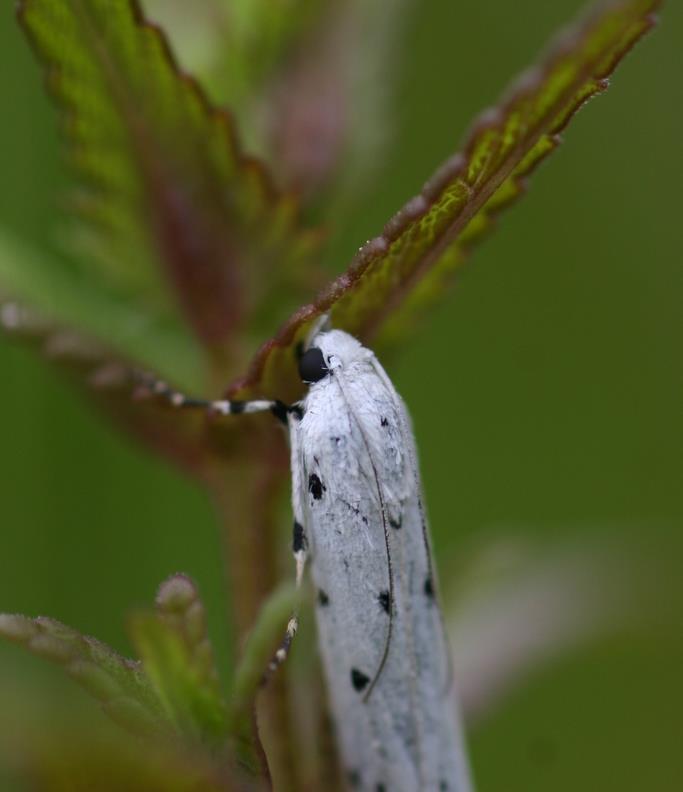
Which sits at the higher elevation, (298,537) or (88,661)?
(298,537)

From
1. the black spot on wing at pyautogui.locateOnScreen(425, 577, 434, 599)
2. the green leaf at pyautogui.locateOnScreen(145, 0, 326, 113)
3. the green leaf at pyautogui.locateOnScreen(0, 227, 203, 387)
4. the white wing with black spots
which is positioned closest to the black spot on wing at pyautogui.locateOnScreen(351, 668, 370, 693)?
the white wing with black spots

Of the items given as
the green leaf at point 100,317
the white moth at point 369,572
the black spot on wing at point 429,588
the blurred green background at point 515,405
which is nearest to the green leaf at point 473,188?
the white moth at point 369,572

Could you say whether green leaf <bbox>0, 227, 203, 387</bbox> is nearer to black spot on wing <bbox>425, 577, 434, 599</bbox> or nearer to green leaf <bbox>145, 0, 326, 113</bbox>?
green leaf <bbox>145, 0, 326, 113</bbox>

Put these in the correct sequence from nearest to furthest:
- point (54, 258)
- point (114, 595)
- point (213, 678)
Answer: point (213, 678)
point (114, 595)
point (54, 258)

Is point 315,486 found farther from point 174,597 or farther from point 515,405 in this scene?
point 515,405

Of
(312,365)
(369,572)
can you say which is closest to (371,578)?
(369,572)

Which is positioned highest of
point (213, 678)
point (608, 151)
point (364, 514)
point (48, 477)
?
point (608, 151)

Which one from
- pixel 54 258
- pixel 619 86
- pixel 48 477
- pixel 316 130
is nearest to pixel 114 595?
pixel 48 477

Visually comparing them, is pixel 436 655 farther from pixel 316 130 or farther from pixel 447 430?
pixel 447 430
